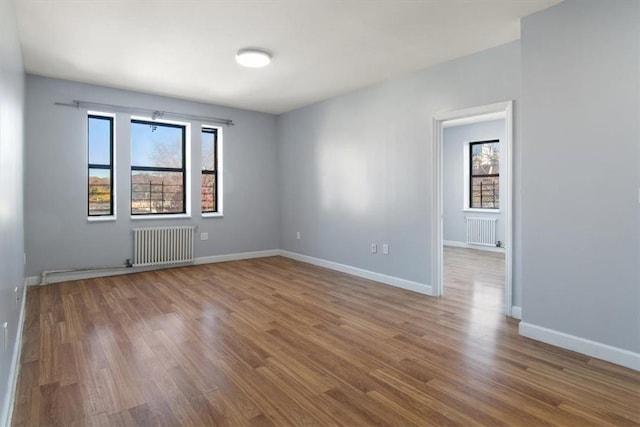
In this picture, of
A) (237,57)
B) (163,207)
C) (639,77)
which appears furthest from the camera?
(163,207)

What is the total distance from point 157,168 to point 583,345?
A: 5729 millimetres

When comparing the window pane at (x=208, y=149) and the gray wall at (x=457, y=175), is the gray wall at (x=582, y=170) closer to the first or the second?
the gray wall at (x=457, y=175)

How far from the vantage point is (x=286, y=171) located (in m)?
6.61

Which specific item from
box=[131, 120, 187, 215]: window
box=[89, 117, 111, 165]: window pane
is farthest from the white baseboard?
box=[89, 117, 111, 165]: window pane

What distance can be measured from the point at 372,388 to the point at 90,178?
486 cm

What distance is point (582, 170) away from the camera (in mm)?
2611

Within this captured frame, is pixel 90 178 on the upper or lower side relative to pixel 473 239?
upper

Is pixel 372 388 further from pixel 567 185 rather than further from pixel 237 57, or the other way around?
pixel 237 57

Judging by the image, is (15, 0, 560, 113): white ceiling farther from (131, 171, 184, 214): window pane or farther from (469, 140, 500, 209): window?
(469, 140, 500, 209): window

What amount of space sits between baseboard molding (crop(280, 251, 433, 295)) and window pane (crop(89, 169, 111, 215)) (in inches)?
121

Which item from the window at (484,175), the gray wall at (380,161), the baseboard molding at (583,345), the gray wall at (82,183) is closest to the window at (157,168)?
the gray wall at (82,183)

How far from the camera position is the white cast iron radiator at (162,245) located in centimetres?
525

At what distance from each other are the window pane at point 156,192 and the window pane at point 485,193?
6.00m

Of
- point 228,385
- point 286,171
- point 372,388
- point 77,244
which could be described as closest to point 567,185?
point 372,388
